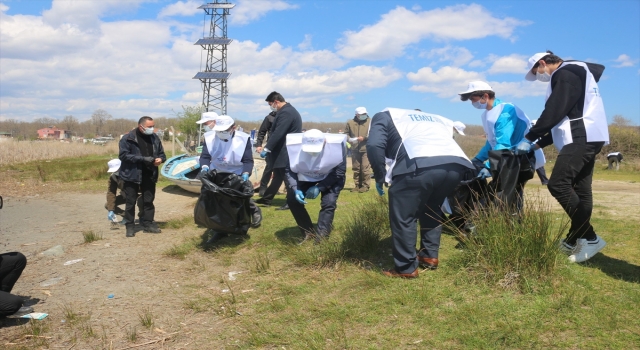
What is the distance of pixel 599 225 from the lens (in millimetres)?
6566

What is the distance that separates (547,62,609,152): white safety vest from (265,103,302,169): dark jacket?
435 cm

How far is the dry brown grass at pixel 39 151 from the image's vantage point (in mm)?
22156

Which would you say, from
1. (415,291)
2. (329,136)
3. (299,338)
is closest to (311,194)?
(329,136)

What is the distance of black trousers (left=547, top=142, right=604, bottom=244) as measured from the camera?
176 inches

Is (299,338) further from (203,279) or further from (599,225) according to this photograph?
(599,225)

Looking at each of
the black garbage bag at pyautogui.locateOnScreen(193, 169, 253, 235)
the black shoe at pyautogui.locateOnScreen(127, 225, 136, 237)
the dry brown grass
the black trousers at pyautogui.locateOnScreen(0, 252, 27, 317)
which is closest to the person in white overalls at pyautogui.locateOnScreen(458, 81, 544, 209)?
the black garbage bag at pyautogui.locateOnScreen(193, 169, 253, 235)

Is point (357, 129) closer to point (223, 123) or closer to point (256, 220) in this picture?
point (256, 220)

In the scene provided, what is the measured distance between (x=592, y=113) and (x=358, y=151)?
22.5 ft

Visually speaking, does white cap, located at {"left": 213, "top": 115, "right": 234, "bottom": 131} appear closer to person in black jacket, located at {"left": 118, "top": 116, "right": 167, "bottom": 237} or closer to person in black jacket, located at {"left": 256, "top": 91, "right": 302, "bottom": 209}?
person in black jacket, located at {"left": 256, "top": 91, "right": 302, "bottom": 209}

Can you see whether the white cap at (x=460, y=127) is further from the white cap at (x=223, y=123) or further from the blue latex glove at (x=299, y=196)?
the white cap at (x=223, y=123)

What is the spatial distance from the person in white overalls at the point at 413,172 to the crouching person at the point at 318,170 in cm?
118

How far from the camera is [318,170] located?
5.92 m

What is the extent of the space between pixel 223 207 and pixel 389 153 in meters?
2.38

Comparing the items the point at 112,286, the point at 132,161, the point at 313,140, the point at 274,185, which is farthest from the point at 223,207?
the point at 274,185
